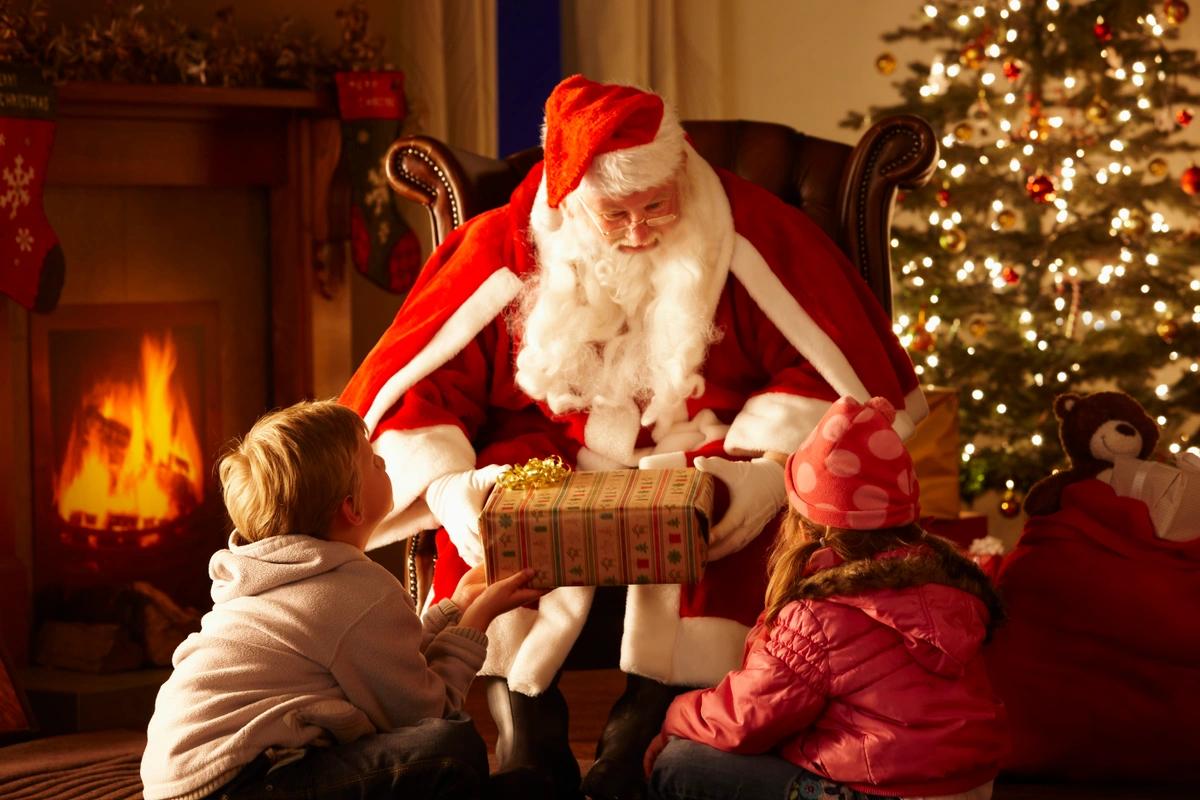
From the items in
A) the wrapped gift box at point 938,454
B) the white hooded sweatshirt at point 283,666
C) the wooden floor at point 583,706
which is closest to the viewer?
the white hooded sweatshirt at point 283,666

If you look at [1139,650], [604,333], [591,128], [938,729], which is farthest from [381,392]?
[1139,650]

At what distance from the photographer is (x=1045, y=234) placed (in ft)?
17.6

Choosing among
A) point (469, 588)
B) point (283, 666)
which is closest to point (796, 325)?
point (469, 588)

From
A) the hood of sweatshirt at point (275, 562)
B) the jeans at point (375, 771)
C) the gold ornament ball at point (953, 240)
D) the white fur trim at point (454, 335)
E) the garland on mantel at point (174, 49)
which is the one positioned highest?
the garland on mantel at point (174, 49)

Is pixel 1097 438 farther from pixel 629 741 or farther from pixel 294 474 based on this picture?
pixel 294 474

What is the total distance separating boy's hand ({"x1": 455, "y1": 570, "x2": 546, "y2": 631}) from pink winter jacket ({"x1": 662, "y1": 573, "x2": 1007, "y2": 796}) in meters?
0.39

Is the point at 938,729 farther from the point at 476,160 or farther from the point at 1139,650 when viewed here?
the point at 476,160

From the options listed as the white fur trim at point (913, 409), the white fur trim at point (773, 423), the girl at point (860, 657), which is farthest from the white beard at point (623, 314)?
the girl at point (860, 657)

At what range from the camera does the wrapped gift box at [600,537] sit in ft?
8.23

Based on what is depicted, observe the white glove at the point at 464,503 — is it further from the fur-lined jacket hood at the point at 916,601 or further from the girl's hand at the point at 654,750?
the fur-lined jacket hood at the point at 916,601

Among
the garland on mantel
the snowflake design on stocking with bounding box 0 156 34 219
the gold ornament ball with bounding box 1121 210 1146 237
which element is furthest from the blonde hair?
the gold ornament ball with bounding box 1121 210 1146 237

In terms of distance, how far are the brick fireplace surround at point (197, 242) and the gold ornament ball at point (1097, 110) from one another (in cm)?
237

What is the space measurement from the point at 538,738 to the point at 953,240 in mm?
2992

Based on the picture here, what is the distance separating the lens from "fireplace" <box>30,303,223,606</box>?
4.30 metres
